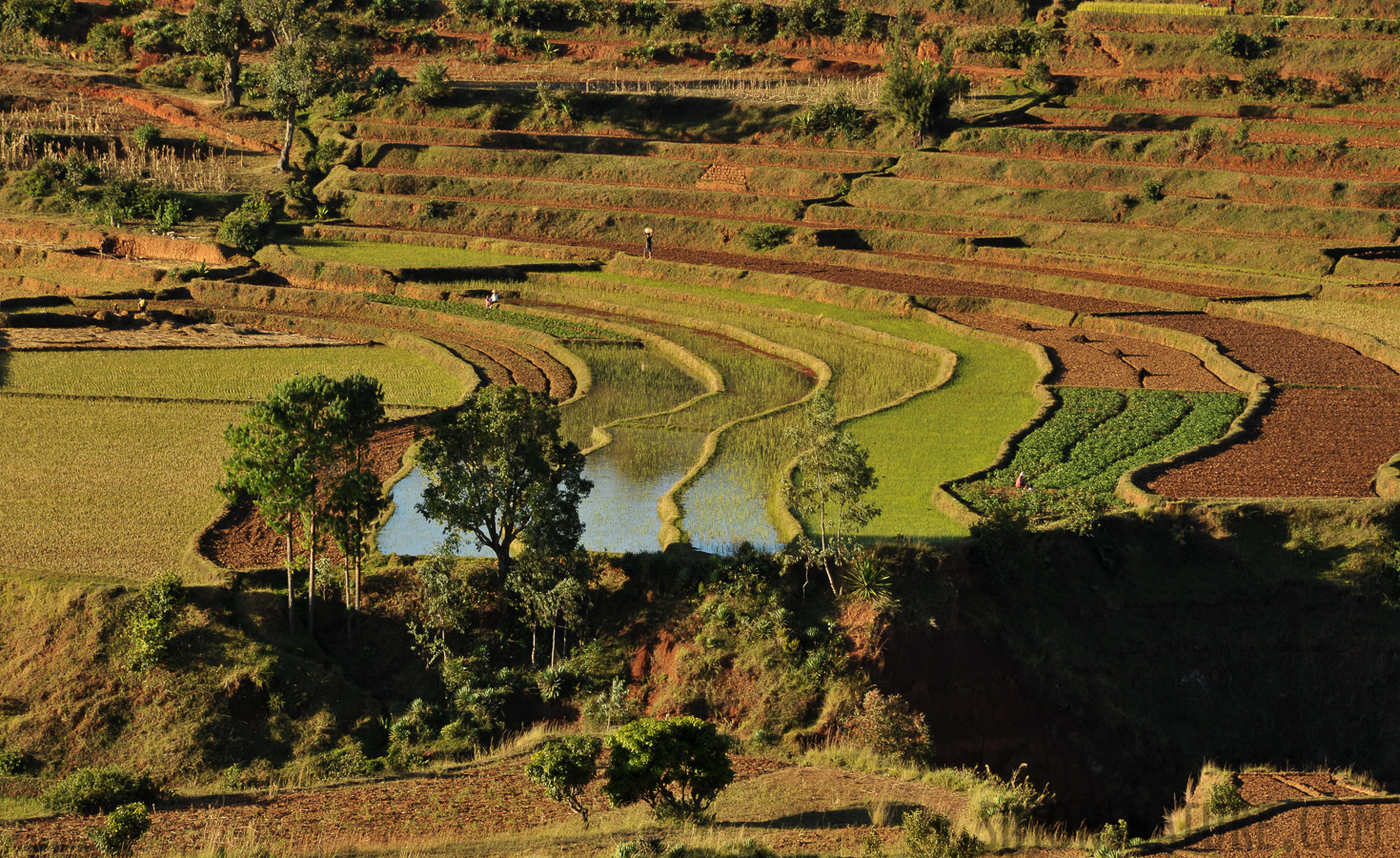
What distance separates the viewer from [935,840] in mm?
14930

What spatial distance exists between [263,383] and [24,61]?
165 ft

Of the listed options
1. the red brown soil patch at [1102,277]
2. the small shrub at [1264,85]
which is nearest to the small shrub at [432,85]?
the red brown soil patch at [1102,277]

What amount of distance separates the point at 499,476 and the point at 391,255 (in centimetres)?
3385

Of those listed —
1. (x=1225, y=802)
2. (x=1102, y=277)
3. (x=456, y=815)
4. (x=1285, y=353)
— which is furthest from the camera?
(x=1102, y=277)

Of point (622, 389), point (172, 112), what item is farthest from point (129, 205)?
point (622, 389)

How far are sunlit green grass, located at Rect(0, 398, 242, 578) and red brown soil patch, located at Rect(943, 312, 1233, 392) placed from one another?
21.5 metres

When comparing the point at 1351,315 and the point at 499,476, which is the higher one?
the point at 1351,315

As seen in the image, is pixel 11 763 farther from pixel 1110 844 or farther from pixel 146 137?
pixel 146 137

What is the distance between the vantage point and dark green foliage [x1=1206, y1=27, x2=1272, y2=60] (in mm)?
63875

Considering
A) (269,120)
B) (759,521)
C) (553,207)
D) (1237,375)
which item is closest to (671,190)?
(553,207)

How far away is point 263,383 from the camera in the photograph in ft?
118

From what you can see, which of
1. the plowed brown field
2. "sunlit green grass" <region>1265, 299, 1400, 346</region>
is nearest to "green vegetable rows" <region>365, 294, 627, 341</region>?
"sunlit green grass" <region>1265, 299, 1400, 346</region>

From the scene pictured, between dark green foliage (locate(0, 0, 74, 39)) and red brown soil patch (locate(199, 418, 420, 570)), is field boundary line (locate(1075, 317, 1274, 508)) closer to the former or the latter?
red brown soil patch (locate(199, 418, 420, 570))

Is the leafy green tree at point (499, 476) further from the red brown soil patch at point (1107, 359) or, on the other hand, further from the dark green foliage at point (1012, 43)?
the dark green foliage at point (1012, 43)
